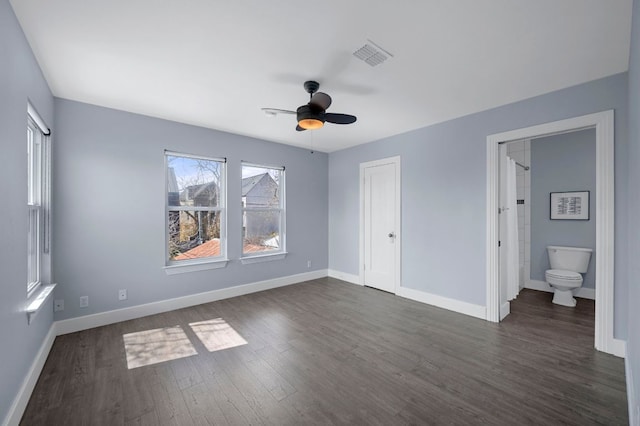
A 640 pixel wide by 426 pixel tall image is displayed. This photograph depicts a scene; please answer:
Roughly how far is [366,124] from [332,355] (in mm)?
3018

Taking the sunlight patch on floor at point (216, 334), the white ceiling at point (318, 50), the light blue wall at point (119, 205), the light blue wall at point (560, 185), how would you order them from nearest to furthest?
the white ceiling at point (318, 50) < the sunlight patch on floor at point (216, 334) < the light blue wall at point (119, 205) < the light blue wall at point (560, 185)

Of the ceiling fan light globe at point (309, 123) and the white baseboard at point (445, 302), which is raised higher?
the ceiling fan light globe at point (309, 123)

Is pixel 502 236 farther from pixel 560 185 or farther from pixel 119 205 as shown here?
pixel 119 205

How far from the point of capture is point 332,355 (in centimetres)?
256

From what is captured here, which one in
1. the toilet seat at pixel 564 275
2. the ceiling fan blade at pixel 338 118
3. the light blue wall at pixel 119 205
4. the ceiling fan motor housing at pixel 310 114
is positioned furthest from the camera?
the toilet seat at pixel 564 275

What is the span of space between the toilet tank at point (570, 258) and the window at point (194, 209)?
5.35 m

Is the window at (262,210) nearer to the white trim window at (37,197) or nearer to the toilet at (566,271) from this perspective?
the white trim window at (37,197)

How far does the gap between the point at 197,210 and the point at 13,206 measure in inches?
89.9

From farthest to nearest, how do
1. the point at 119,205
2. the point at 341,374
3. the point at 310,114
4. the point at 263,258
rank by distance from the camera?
1. the point at 263,258
2. the point at 119,205
3. the point at 310,114
4. the point at 341,374

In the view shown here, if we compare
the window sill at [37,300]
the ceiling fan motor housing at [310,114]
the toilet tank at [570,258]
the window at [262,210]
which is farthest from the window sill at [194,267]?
the toilet tank at [570,258]

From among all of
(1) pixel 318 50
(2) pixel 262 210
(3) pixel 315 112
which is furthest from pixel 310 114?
(2) pixel 262 210

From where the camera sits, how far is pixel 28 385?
6.45ft

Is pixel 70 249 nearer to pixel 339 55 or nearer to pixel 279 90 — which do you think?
pixel 279 90

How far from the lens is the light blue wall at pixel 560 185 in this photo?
4.20 m
